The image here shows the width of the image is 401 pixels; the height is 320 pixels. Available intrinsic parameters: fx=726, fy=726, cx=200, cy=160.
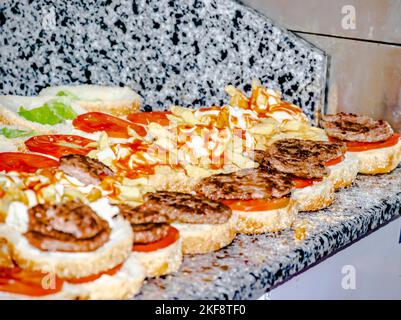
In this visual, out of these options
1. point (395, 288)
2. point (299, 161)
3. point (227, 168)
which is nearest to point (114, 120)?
point (227, 168)

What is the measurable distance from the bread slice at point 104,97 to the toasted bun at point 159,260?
5.21 feet

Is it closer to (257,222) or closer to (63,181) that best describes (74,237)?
(63,181)

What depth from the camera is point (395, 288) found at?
9.70 feet

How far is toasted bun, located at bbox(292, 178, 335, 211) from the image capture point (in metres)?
2.55

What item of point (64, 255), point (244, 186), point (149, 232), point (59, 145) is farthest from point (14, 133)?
point (64, 255)

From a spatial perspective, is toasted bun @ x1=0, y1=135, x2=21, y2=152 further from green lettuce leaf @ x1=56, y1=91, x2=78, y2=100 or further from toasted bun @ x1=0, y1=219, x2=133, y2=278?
toasted bun @ x1=0, y1=219, x2=133, y2=278

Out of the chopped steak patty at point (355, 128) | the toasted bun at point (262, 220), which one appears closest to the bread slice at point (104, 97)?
the chopped steak patty at point (355, 128)

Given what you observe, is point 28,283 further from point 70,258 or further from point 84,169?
point 84,169

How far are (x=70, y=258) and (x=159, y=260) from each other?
0.97 ft

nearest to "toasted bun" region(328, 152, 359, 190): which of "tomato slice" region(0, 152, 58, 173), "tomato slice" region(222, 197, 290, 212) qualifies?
"tomato slice" region(222, 197, 290, 212)

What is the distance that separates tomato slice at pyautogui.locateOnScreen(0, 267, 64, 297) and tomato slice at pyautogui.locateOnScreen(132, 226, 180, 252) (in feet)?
0.90

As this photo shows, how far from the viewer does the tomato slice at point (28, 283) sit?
1716 millimetres

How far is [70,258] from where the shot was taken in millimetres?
1762

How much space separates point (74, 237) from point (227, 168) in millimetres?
972
